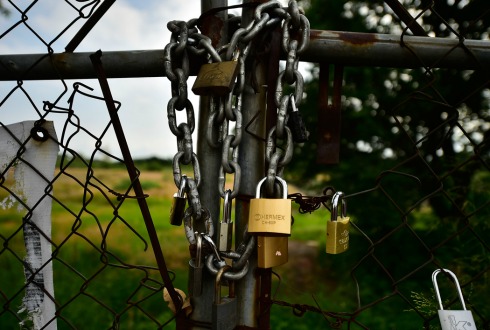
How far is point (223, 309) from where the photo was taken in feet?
2.79

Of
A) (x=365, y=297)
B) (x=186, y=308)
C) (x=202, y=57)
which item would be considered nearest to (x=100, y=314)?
(x=365, y=297)

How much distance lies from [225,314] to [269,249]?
146mm


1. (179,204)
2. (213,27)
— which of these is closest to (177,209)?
(179,204)

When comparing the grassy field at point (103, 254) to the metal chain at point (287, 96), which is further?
the grassy field at point (103, 254)

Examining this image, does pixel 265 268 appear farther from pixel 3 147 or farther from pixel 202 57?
pixel 3 147

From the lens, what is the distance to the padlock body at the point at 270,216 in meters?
0.83

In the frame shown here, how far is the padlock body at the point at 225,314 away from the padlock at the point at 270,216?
145 mm

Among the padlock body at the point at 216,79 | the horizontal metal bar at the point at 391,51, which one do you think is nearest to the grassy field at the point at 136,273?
the padlock body at the point at 216,79

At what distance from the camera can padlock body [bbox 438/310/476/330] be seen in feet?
2.70

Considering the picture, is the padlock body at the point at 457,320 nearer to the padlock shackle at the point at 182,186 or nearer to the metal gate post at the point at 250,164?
the metal gate post at the point at 250,164

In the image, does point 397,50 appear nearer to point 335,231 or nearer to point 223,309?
point 335,231

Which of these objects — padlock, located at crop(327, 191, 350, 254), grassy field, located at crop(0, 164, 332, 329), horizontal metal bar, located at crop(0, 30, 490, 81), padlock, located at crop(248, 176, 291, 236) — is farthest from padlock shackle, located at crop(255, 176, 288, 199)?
grassy field, located at crop(0, 164, 332, 329)

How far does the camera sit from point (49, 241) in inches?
43.6

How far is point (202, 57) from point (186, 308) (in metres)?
0.52
